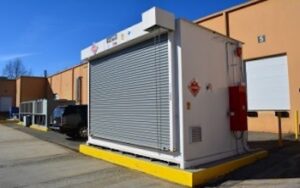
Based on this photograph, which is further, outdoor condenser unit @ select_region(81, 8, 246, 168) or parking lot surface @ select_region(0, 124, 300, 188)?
outdoor condenser unit @ select_region(81, 8, 246, 168)

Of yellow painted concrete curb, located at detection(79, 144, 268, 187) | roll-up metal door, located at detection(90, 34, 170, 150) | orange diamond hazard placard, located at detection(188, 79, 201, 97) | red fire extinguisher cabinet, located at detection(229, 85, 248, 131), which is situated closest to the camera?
yellow painted concrete curb, located at detection(79, 144, 268, 187)

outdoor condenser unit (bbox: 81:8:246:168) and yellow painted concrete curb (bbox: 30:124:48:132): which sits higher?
outdoor condenser unit (bbox: 81:8:246:168)

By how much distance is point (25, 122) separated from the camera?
100 feet

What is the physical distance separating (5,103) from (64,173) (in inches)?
1848

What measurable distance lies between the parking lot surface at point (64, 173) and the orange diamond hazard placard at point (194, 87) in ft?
7.61

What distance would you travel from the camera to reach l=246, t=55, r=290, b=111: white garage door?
52.4 feet

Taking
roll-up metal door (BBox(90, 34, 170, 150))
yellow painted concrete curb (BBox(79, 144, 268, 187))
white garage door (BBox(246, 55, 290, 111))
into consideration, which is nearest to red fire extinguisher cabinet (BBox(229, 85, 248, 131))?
yellow painted concrete curb (BBox(79, 144, 268, 187))

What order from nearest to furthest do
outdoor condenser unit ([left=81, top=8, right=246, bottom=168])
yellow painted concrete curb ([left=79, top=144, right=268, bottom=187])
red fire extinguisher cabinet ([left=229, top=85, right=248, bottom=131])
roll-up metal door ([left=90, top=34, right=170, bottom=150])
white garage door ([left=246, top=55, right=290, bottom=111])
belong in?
yellow painted concrete curb ([left=79, top=144, right=268, bottom=187]) < outdoor condenser unit ([left=81, top=8, right=246, bottom=168]) < roll-up metal door ([left=90, top=34, right=170, bottom=150]) < red fire extinguisher cabinet ([left=229, top=85, right=248, bottom=131]) < white garage door ([left=246, top=55, right=290, bottom=111])

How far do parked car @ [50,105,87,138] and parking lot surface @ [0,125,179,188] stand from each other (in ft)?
16.4

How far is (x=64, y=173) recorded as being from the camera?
8867 mm

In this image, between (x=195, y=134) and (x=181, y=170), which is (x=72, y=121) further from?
(x=181, y=170)

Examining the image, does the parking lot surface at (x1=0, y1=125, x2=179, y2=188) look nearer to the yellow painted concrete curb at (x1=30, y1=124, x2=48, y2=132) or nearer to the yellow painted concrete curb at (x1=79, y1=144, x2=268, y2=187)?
the yellow painted concrete curb at (x1=79, y1=144, x2=268, y2=187)

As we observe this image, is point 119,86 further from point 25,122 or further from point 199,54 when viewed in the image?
point 25,122

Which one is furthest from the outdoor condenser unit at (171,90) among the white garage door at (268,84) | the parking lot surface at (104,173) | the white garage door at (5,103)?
the white garage door at (5,103)
